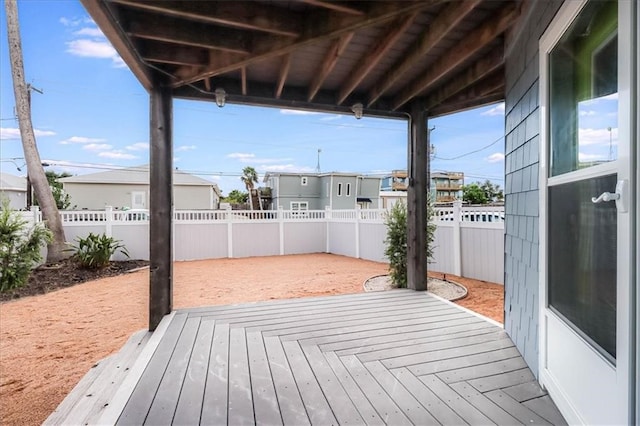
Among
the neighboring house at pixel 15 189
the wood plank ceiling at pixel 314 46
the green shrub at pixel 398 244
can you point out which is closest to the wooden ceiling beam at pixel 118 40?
the wood plank ceiling at pixel 314 46

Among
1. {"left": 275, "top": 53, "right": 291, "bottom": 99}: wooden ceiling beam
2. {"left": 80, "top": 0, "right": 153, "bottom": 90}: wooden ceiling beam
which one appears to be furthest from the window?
{"left": 80, "top": 0, "right": 153, "bottom": 90}: wooden ceiling beam

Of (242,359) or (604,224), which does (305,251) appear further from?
(604,224)

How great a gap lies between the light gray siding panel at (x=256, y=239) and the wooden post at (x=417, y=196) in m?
5.76

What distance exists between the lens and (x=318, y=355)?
222 centimetres

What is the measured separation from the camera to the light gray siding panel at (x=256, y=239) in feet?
29.0

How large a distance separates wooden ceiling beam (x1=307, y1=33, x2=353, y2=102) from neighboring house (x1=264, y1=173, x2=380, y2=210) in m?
14.1

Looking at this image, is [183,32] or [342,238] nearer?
[183,32]

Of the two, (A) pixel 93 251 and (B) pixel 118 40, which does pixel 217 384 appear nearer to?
(B) pixel 118 40

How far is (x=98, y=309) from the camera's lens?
4.38 m

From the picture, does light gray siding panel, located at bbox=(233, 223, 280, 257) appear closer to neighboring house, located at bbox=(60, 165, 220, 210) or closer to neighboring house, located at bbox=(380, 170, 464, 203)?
neighboring house, located at bbox=(60, 165, 220, 210)

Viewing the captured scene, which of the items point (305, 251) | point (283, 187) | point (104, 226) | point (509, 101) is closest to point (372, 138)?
point (283, 187)

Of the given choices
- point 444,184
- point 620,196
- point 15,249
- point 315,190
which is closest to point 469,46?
point 620,196

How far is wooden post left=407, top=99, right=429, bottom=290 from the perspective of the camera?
3873 mm

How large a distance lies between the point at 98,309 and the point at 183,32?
3990 mm
